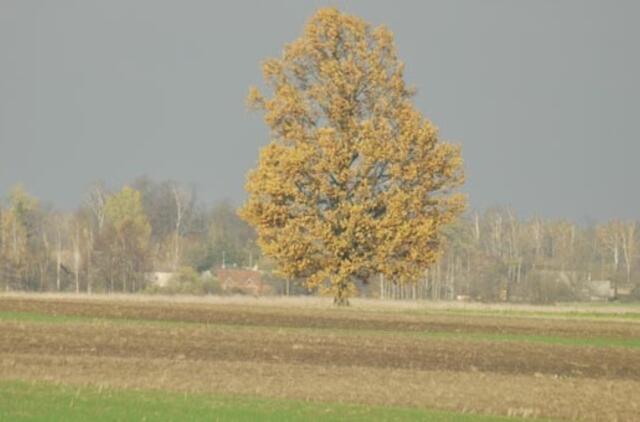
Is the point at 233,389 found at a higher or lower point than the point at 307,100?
lower

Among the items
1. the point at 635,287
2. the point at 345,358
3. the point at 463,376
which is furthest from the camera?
the point at 635,287

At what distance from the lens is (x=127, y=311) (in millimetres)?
54688

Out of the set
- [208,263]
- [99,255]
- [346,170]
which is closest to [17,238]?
[99,255]

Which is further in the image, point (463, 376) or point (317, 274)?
point (317, 274)

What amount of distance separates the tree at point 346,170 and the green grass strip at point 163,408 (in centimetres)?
3645

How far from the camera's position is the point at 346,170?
63.8 m

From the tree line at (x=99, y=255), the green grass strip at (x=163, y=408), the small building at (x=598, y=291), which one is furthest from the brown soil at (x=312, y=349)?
the small building at (x=598, y=291)

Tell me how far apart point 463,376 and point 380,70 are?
34.1 meters

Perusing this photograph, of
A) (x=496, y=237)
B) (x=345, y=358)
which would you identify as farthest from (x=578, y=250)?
(x=345, y=358)

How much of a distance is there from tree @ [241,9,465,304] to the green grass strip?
120ft

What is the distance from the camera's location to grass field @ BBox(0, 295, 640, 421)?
25.4 m

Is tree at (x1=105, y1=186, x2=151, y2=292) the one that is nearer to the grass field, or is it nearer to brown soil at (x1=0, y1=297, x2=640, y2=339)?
brown soil at (x1=0, y1=297, x2=640, y2=339)

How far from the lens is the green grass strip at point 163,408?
73.6ft

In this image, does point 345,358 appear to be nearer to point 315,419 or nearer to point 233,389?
point 233,389
